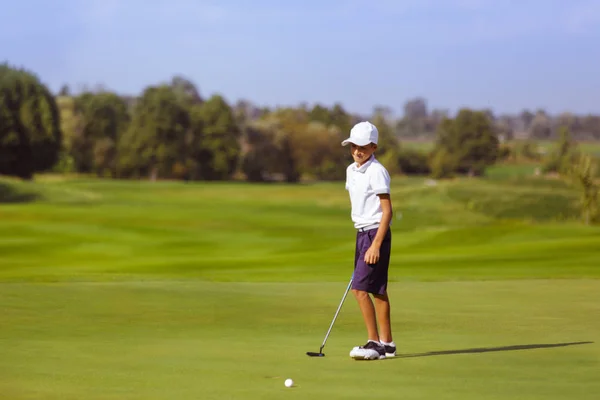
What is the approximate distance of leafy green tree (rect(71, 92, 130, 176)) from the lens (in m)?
146

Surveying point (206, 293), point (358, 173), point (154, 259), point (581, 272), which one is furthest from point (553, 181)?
point (358, 173)

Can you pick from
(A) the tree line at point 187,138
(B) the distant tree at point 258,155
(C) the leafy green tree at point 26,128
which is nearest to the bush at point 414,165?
(A) the tree line at point 187,138

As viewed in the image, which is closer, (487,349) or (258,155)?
(487,349)

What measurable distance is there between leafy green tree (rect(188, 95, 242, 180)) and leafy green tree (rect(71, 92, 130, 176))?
1060cm

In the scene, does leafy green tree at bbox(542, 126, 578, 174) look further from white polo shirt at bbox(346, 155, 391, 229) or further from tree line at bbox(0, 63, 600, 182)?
white polo shirt at bbox(346, 155, 391, 229)

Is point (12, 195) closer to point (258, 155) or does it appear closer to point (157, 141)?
point (157, 141)

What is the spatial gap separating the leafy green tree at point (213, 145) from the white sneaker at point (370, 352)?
132025 mm

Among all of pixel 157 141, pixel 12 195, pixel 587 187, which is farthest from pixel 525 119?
pixel 587 187

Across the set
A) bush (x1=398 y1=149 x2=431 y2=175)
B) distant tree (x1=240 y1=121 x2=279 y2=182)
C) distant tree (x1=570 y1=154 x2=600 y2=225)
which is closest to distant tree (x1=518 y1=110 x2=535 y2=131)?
bush (x1=398 y1=149 x2=431 y2=175)

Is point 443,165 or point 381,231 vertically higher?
point 381,231

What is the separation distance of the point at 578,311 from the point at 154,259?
21.8 meters

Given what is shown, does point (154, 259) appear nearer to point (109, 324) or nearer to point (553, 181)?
point (109, 324)

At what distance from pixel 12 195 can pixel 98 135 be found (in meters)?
67.2

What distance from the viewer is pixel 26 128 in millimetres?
116625
